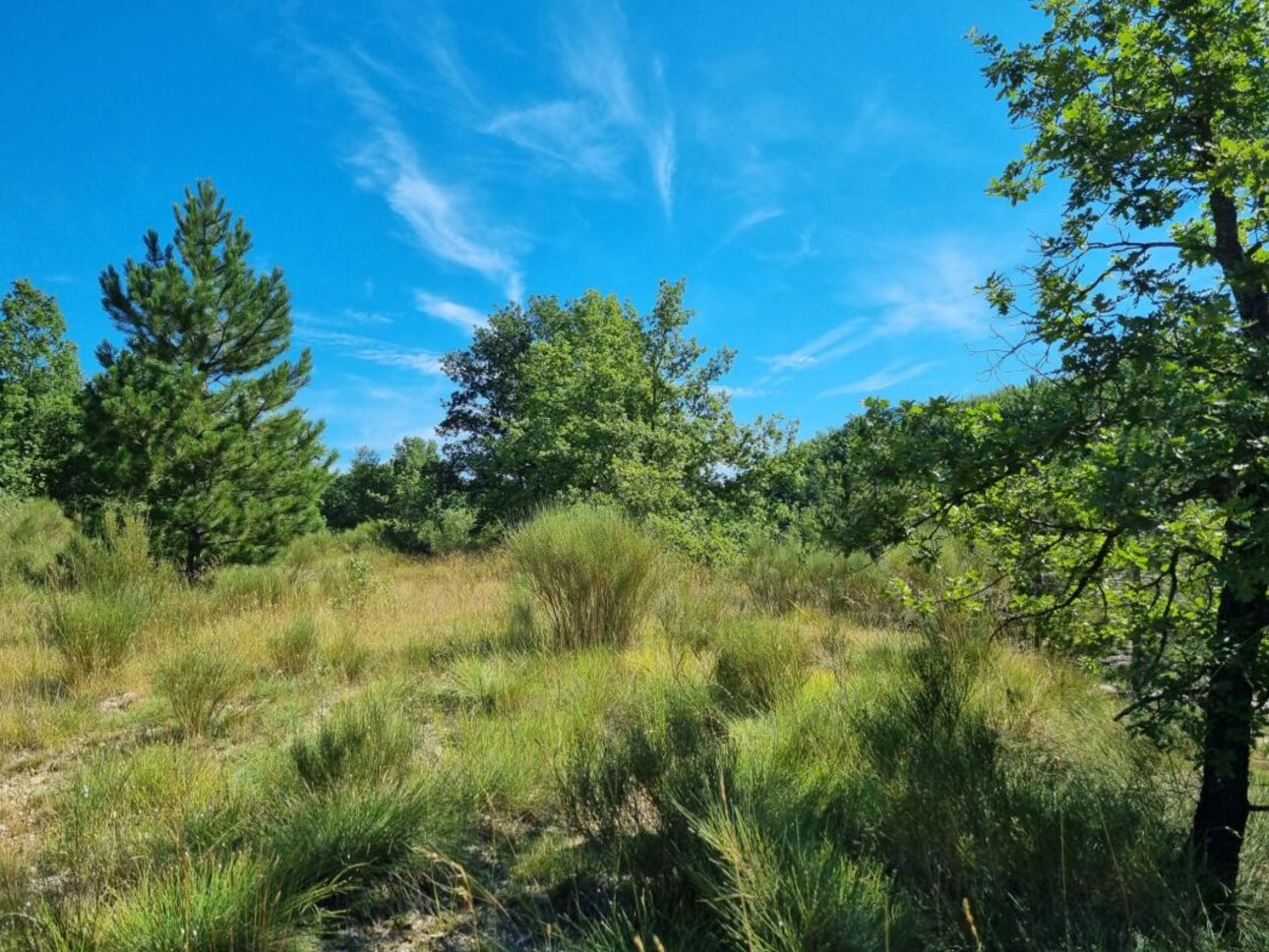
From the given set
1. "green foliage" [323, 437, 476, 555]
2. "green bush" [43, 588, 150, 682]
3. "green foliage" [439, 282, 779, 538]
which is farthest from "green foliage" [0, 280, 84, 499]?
"green bush" [43, 588, 150, 682]

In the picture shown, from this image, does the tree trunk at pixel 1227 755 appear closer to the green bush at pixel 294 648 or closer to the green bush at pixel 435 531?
the green bush at pixel 294 648

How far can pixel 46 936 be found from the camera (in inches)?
77.6

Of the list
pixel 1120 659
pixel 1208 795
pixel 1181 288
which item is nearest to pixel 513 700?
pixel 1208 795

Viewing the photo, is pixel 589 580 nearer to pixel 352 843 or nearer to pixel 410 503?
pixel 352 843

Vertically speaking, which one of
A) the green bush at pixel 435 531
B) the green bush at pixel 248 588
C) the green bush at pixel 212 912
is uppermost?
the green bush at pixel 435 531

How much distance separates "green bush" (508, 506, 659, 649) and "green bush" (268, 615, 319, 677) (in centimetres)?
215

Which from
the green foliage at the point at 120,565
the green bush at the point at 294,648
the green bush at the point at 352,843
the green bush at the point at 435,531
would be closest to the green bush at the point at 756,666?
the green bush at the point at 352,843

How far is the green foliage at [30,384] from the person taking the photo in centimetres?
2286

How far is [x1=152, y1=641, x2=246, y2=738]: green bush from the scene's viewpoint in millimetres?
4371

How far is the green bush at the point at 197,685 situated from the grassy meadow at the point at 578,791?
20 mm

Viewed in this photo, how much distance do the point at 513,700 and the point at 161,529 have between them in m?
10.1

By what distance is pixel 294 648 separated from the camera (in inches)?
237

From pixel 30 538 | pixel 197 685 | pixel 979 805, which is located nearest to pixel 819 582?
pixel 979 805

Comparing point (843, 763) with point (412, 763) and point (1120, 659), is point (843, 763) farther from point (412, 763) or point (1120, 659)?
point (1120, 659)
